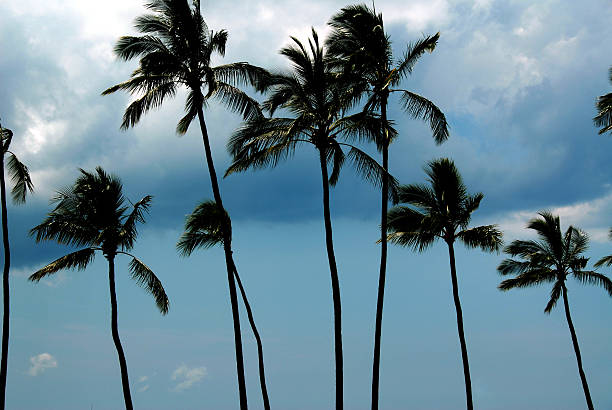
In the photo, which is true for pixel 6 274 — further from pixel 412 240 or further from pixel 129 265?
pixel 412 240

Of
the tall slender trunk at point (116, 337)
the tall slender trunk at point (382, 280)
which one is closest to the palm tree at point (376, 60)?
the tall slender trunk at point (382, 280)

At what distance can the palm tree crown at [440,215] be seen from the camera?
2883 centimetres

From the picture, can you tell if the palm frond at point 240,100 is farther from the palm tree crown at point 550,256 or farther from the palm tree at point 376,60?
the palm tree crown at point 550,256

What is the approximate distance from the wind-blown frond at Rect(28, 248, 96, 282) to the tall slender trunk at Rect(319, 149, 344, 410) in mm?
10328

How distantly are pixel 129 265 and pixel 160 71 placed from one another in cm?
867

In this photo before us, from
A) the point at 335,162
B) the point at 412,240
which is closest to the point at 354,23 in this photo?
the point at 335,162

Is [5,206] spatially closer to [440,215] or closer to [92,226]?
[92,226]

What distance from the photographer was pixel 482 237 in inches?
1137

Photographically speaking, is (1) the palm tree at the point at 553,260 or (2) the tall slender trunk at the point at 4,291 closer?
(2) the tall slender trunk at the point at 4,291

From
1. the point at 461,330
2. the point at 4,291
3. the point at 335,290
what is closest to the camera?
the point at 335,290

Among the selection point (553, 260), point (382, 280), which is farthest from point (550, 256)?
point (382, 280)

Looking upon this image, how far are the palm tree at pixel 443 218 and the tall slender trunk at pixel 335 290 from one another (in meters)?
6.26

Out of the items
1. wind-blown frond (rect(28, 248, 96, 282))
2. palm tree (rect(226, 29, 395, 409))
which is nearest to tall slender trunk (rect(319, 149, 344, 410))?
palm tree (rect(226, 29, 395, 409))

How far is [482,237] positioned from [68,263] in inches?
722
